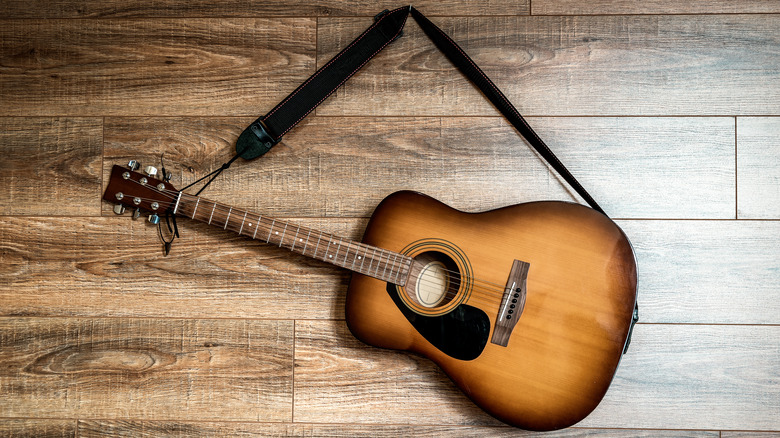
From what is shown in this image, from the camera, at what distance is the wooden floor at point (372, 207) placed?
1.10 m

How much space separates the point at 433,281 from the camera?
1039 millimetres

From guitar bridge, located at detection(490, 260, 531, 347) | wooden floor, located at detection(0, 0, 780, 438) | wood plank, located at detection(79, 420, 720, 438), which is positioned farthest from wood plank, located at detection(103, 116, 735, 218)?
wood plank, located at detection(79, 420, 720, 438)

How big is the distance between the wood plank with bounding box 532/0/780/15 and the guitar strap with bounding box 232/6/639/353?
0.99 ft

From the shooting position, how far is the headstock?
3.40 ft

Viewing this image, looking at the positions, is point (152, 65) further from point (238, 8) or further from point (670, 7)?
point (670, 7)

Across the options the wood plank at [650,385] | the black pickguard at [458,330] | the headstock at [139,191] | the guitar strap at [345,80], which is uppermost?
the guitar strap at [345,80]

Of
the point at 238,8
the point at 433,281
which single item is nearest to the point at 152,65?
the point at 238,8

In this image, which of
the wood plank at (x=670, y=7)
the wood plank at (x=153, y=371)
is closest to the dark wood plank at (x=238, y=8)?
the wood plank at (x=670, y=7)

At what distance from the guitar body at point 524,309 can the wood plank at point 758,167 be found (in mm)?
403

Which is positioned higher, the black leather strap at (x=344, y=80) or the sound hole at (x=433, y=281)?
the black leather strap at (x=344, y=80)

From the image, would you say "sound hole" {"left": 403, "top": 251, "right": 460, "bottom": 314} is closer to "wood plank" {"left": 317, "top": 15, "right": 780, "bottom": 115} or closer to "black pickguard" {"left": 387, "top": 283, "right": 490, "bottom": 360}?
"black pickguard" {"left": 387, "top": 283, "right": 490, "bottom": 360}

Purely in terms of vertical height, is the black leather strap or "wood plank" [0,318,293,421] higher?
the black leather strap

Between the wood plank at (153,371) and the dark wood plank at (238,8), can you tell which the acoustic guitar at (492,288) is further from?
the dark wood plank at (238,8)

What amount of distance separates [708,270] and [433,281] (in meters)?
0.68
